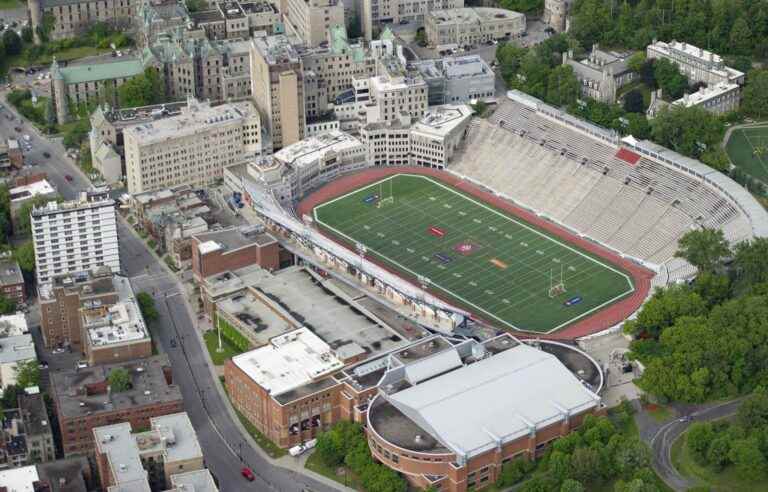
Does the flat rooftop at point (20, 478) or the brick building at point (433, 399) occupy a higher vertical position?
the brick building at point (433, 399)

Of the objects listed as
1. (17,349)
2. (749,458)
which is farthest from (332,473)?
(749,458)

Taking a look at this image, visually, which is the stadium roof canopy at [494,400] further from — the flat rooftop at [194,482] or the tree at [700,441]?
the flat rooftop at [194,482]

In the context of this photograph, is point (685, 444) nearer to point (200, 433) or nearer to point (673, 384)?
point (673, 384)

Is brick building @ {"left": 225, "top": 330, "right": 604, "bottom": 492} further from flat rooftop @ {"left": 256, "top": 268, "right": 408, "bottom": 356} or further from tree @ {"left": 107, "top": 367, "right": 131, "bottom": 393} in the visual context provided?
tree @ {"left": 107, "top": 367, "right": 131, "bottom": 393}

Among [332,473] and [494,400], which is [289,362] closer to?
[332,473]

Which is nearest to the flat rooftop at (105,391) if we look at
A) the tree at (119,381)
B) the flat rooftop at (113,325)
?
the tree at (119,381)

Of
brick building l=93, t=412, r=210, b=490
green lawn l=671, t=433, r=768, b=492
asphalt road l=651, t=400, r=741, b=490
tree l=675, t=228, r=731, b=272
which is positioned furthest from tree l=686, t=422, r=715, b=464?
brick building l=93, t=412, r=210, b=490
